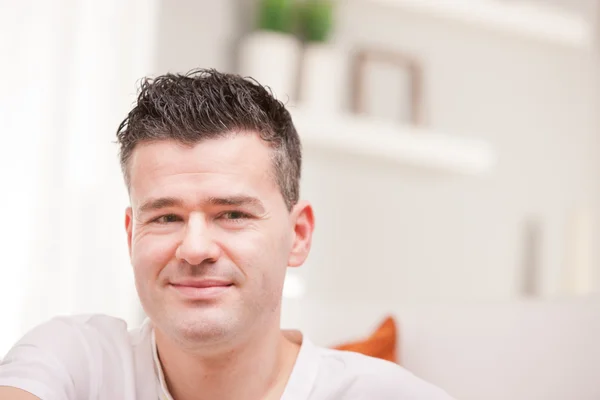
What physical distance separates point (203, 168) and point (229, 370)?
1.12 feet

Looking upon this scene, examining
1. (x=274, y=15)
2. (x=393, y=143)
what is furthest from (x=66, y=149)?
(x=393, y=143)

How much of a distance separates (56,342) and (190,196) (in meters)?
0.33

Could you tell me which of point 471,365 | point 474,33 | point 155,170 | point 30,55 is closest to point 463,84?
point 474,33

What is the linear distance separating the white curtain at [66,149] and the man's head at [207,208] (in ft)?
4.49

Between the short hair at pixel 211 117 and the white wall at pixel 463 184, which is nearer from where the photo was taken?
the short hair at pixel 211 117

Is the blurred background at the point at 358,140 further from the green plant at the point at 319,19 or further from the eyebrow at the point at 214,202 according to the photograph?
the eyebrow at the point at 214,202

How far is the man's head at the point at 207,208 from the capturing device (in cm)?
119

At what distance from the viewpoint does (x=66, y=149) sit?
2.66 meters

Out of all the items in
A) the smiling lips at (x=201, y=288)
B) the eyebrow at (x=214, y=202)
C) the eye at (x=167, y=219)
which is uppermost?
the eyebrow at (x=214, y=202)

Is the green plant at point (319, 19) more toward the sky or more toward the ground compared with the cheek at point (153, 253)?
more toward the sky

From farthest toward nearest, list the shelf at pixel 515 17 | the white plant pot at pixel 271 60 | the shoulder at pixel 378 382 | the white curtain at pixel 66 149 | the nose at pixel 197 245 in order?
the shelf at pixel 515 17
the white plant pot at pixel 271 60
the white curtain at pixel 66 149
the shoulder at pixel 378 382
the nose at pixel 197 245

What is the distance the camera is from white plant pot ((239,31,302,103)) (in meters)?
2.81

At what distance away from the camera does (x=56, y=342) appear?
1288 millimetres

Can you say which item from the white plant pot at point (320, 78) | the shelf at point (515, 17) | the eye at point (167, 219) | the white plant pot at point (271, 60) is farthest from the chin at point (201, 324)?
the shelf at point (515, 17)
